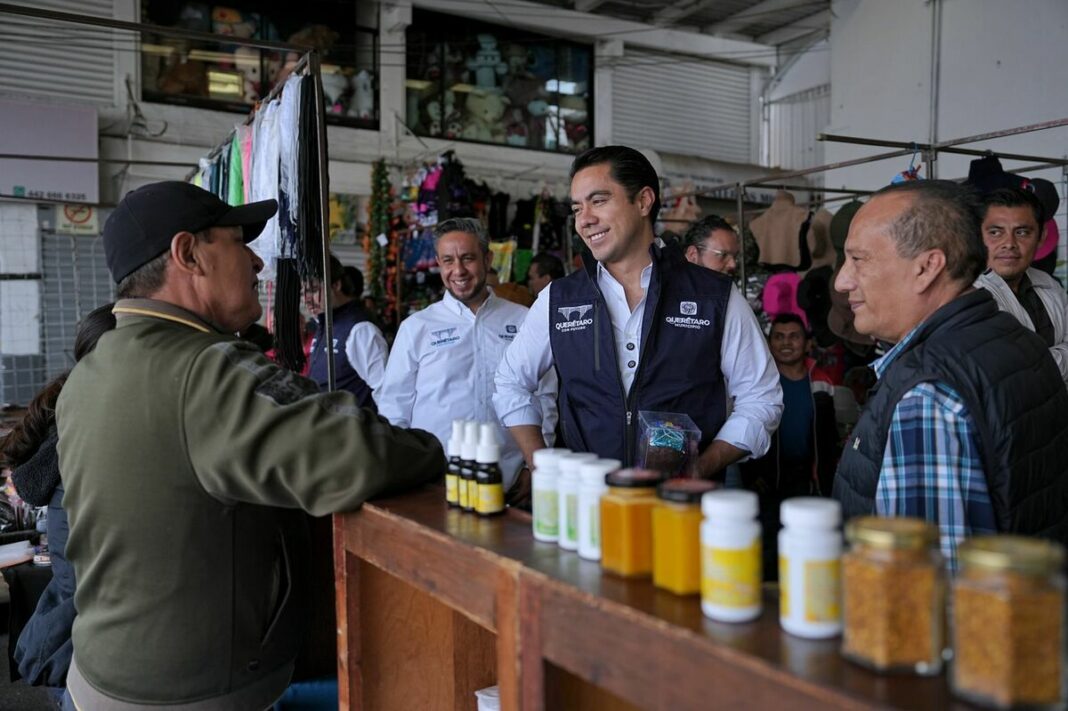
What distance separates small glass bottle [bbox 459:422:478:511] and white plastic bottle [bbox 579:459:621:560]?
35cm

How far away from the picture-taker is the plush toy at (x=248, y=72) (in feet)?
30.0

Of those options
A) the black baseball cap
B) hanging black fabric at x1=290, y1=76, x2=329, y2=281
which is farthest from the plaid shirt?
hanging black fabric at x1=290, y1=76, x2=329, y2=281

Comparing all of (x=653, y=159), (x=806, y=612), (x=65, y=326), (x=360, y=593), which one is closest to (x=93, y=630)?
(x=360, y=593)

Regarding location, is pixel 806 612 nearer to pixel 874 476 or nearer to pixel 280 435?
pixel 874 476

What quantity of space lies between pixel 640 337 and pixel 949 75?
8137 mm

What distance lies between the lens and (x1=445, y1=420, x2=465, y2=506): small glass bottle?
164 cm

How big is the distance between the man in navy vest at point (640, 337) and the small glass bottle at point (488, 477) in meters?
0.95

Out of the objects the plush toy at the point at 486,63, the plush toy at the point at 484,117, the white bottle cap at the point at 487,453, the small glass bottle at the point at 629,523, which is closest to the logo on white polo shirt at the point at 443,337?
the white bottle cap at the point at 487,453

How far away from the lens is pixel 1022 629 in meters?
0.78

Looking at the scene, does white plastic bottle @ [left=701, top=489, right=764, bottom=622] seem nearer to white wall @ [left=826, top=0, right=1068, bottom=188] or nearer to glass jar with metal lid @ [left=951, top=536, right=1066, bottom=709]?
glass jar with metal lid @ [left=951, top=536, right=1066, bottom=709]

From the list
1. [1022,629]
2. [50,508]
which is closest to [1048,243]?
[1022,629]

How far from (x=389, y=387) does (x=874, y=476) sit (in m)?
2.48

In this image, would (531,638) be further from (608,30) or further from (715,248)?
(608,30)

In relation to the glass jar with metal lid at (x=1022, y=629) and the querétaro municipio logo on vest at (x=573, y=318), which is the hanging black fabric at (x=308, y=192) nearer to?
the querétaro municipio logo on vest at (x=573, y=318)
